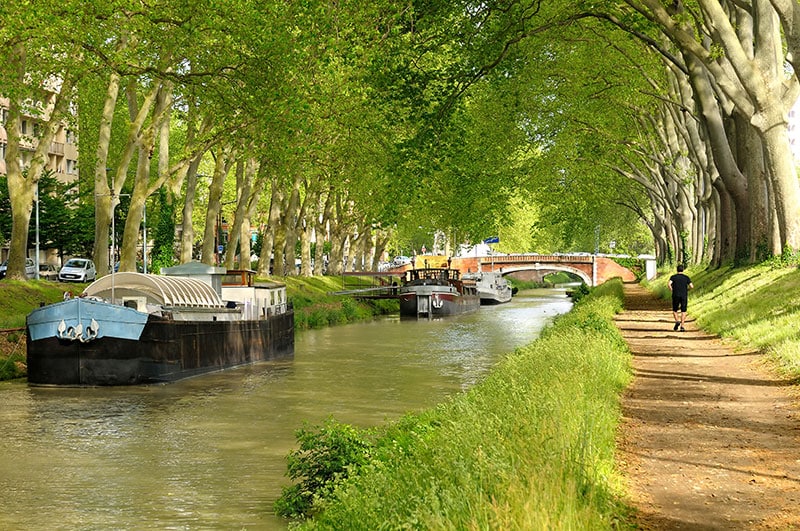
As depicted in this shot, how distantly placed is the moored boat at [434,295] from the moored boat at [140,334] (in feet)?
109

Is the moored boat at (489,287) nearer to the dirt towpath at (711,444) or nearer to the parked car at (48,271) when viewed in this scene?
the parked car at (48,271)

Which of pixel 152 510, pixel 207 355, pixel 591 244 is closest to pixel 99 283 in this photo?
pixel 207 355

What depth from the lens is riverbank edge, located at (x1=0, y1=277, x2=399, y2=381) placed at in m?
31.2

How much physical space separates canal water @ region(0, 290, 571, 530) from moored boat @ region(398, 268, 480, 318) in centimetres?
2956

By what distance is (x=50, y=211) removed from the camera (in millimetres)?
72188

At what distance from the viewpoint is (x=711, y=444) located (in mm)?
12266

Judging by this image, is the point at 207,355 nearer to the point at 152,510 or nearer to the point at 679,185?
the point at 152,510

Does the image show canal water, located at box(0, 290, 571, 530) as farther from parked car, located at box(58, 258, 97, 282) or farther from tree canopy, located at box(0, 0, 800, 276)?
parked car, located at box(58, 258, 97, 282)

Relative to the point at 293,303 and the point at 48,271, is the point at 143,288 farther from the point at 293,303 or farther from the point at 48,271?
the point at 48,271

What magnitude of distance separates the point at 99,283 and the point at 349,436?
19.7 m

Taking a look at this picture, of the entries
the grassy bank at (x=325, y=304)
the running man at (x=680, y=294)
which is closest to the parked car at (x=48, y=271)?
the grassy bank at (x=325, y=304)

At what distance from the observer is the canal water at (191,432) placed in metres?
15.1

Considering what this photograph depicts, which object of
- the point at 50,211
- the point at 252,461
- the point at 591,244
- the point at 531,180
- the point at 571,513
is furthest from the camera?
the point at 591,244

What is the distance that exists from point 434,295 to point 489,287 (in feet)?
67.1
